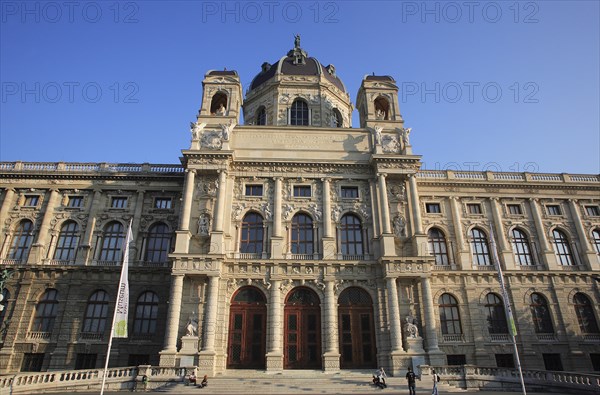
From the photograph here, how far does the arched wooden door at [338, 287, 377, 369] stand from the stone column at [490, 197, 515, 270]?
12524 mm

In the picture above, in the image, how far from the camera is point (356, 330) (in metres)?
27.3

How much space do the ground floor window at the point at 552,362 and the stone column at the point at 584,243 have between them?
7.95 m

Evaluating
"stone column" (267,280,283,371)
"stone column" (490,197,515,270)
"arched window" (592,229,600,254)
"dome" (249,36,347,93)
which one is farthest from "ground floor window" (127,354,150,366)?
"arched window" (592,229,600,254)

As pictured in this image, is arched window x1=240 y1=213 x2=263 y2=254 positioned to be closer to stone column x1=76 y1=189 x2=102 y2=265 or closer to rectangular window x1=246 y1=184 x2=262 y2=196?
rectangular window x1=246 y1=184 x2=262 y2=196

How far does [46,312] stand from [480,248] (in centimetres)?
3333

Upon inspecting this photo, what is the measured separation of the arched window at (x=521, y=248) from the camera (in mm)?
33281

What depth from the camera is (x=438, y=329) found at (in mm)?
30047

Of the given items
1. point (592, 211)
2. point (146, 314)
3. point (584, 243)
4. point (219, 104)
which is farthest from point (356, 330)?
point (592, 211)

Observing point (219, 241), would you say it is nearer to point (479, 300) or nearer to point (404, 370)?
point (404, 370)

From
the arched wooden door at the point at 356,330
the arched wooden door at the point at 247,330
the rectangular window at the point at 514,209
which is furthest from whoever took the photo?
the rectangular window at the point at 514,209

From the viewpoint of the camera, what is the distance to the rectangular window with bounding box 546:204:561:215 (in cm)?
3519

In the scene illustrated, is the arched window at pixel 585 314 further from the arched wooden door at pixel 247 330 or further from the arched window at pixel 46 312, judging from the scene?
the arched window at pixel 46 312

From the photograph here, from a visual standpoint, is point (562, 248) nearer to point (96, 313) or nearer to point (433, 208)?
point (433, 208)

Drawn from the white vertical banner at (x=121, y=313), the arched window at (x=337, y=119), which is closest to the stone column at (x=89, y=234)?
the white vertical banner at (x=121, y=313)
